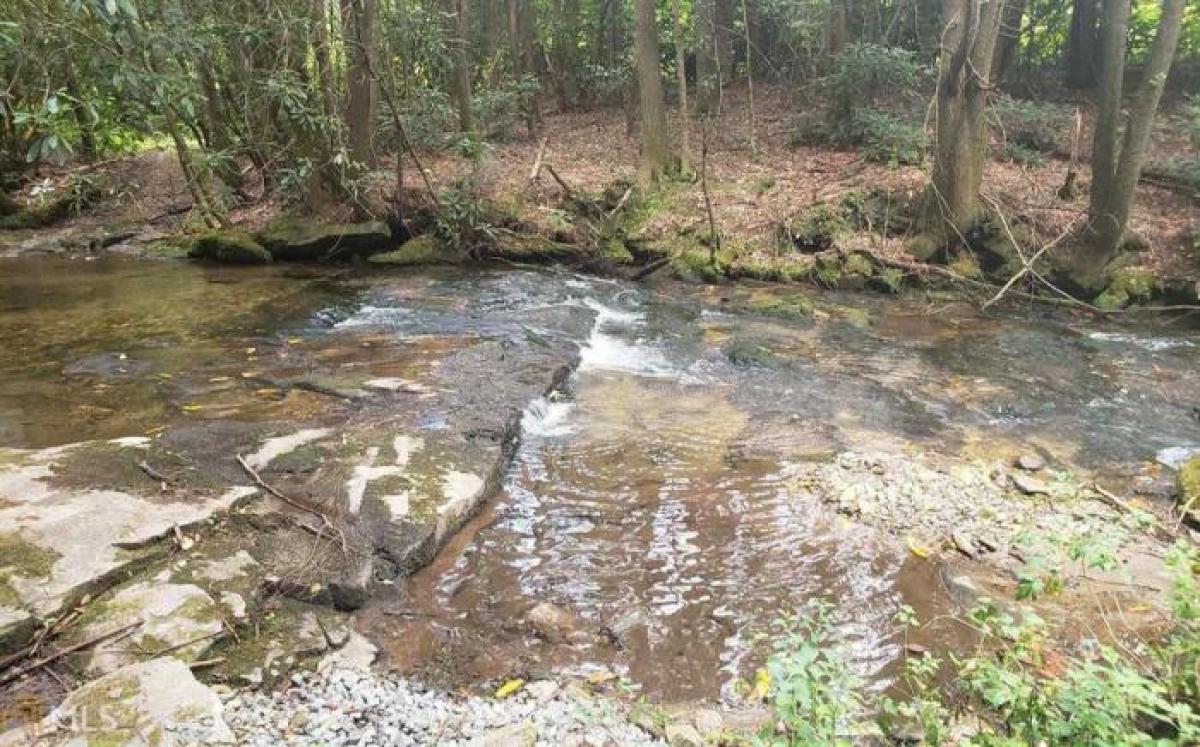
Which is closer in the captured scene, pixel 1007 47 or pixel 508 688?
pixel 508 688

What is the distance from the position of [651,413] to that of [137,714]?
5.22m

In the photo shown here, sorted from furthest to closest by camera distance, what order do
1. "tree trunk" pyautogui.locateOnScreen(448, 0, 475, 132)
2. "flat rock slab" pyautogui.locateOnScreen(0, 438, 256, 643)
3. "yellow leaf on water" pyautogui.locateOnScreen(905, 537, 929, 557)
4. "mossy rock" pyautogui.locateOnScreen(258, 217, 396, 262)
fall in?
"tree trunk" pyautogui.locateOnScreen(448, 0, 475, 132), "mossy rock" pyautogui.locateOnScreen(258, 217, 396, 262), "yellow leaf on water" pyautogui.locateOnScreen(905, 537, 929, 557), "flat rock slab" pyautogui.locateOnScreen(0, 438, 256, 643)

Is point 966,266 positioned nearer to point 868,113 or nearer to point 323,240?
point 868,113

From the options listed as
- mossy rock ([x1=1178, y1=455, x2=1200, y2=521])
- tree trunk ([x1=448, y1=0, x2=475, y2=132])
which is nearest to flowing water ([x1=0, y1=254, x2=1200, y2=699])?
mossy rock ([x1=1178, y1=455, x2=1200, y2=521])

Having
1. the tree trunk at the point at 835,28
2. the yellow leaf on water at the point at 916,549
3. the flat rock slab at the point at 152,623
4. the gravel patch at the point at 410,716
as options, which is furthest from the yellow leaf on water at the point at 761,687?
the tree trunk at the point at 835,28

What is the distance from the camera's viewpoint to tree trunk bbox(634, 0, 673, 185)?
14.9m

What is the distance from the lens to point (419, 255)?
14156 millimetres

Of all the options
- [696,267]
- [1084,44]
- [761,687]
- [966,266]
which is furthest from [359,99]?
[1084,44]

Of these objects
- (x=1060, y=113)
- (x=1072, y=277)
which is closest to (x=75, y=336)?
(x=1072, y=277)

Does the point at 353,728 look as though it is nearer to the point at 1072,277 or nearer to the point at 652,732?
the point at 652,732

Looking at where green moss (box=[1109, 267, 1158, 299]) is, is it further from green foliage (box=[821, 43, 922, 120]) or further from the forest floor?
green foliage (box=[821, 43, 922, 120])

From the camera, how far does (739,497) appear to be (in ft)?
20.0

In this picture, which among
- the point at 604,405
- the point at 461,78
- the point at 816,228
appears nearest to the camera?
the point at 604,405

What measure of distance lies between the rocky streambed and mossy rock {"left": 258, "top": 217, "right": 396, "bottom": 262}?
12.7ft
